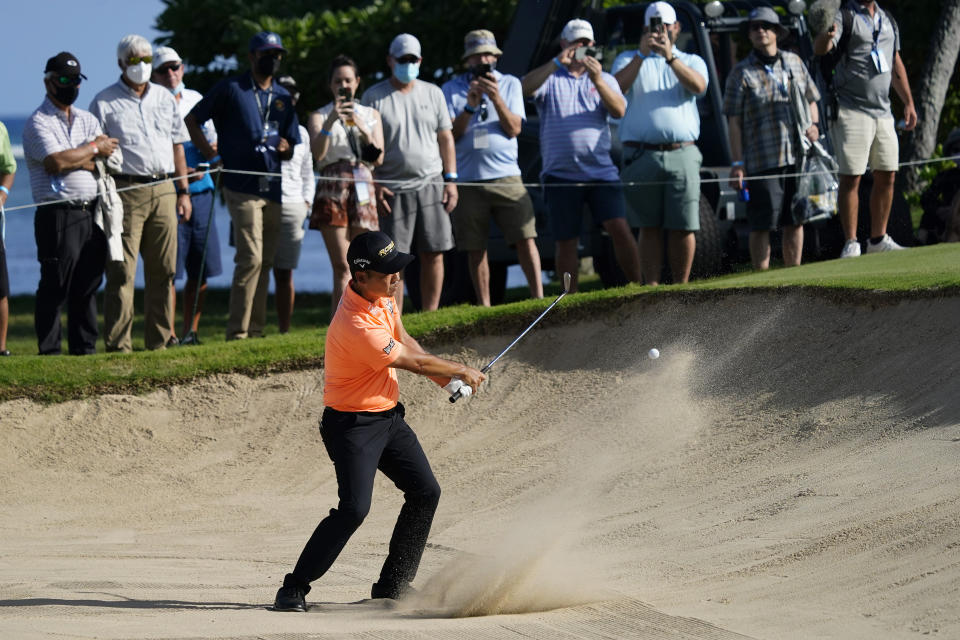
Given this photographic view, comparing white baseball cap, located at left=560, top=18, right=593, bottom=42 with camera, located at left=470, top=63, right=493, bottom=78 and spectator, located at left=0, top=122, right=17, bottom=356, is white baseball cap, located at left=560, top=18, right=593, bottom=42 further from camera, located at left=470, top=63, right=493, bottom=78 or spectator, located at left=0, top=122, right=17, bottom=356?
spectator, located at left=0, top=122, right=17, bottom=356

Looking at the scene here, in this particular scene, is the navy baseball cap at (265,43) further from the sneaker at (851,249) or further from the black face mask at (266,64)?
the sneaker at (851,249)

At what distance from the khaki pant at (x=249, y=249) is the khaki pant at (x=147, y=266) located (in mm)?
503

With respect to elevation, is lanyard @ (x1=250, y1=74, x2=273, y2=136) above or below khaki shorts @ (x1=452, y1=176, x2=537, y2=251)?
above

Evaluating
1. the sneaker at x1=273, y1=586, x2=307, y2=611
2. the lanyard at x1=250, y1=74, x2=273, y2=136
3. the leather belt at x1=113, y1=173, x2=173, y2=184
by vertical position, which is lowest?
the sneaker at x1=273, y1=586, x2=307, y2=611

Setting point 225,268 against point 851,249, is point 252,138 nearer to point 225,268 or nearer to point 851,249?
point 851,249

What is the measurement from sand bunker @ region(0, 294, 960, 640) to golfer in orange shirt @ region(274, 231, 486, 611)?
14.0 inches

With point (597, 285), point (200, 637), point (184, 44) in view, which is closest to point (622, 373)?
point (200, 637)

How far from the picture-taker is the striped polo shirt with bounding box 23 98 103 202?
1057 cm

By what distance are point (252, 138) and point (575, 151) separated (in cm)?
263

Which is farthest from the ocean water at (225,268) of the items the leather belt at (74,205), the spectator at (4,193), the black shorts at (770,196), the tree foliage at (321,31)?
the black shorts at (770,196)

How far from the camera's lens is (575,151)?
37.8 feet

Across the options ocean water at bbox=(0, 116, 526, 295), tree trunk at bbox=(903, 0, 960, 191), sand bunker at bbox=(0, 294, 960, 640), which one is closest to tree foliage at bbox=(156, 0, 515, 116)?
ocean water at bbox=(0, 116, 526, 295)

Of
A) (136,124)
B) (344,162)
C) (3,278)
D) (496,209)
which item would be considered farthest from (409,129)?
(3,278)

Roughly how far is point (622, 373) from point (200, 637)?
498 cm
